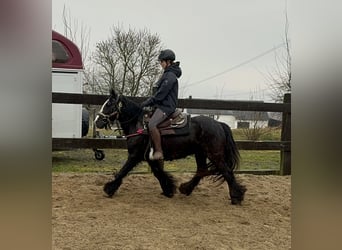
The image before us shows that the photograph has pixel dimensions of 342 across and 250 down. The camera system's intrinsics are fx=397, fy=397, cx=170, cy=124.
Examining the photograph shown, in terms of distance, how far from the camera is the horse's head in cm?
478

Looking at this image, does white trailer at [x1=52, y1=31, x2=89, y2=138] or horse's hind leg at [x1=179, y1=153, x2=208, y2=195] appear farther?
white trailer at [x1=52, y1=31, x2=89, y2=138]

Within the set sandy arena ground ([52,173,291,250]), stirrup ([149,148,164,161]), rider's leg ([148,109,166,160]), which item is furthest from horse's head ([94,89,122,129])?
sandy arena ground ([52,173,291,250])

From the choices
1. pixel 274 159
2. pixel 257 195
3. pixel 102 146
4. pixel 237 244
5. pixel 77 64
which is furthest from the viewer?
pixel 274 159

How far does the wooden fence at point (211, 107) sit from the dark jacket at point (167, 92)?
1159mm

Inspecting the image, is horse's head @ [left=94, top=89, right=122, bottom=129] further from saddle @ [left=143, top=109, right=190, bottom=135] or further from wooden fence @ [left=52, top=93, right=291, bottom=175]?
wooden fence @ [left=52, top=93, right=291, bottom=175]

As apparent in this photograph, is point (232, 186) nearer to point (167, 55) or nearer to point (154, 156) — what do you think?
point (154, 156)

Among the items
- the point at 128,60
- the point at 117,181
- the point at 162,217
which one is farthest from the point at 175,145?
the point at 128,60

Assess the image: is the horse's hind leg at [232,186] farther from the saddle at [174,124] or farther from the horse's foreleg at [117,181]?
the horse's foreleg at [117,181]

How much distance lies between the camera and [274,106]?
6.11 m
